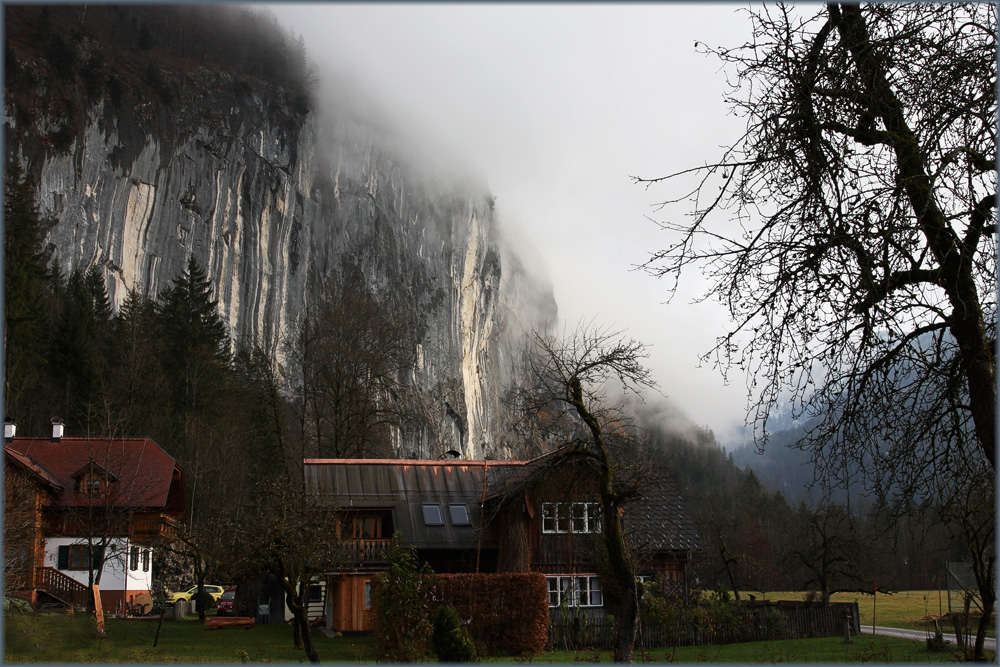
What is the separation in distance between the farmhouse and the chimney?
13.8 meters

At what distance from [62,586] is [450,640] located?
2131 cm

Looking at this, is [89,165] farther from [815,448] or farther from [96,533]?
[815,448]

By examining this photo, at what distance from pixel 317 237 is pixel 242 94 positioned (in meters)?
13.0

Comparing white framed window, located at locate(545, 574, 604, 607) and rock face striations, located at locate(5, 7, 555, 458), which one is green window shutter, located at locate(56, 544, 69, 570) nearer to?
rock face striations, located at locate(5, 7, 555, 458)

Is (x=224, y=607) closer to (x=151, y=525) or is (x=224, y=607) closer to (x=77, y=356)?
(x=151, y=525)

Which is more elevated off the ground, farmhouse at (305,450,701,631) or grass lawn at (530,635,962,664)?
farmhouse at (305,450,701,631)

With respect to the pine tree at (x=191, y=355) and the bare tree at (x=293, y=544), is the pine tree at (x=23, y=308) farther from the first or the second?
the bare tree at (x=293, y=544)

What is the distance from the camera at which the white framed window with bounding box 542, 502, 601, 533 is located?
18.0 metres

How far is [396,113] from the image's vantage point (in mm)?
85562

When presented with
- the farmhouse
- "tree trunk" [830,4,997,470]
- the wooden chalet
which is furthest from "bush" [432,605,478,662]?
the wooden chalet

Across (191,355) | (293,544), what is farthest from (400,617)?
(191,355)

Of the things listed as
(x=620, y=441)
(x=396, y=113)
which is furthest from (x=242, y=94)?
(x=620, y=441)

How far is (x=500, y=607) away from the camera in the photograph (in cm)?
1816

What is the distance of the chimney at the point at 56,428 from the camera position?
3212 centimetres
